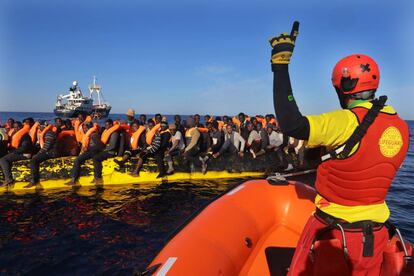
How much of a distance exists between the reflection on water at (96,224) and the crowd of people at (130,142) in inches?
36.7

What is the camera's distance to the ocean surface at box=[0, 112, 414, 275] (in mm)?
5324

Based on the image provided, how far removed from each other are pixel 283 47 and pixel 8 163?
951 centimetres

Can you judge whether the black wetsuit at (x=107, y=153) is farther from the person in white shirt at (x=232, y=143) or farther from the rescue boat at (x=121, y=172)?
the person in white shirt at (x=232, y=143)

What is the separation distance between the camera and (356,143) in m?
1.94

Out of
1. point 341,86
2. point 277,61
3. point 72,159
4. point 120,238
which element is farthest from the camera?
point 72,159

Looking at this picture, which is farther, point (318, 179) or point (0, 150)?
point (0, 150)

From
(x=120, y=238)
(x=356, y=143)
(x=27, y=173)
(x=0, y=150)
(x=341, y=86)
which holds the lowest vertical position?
(x=120, y=238)

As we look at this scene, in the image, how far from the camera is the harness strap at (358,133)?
1925 millimetres

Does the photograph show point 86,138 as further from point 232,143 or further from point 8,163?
point 232,143

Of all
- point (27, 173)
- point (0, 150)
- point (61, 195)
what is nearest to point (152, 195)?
point (61, 195)

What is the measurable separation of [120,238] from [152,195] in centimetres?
290

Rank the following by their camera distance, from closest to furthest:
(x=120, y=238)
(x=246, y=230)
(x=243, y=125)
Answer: (x=246, y=230) → (x=120, y=238) → (x=243, y=125)

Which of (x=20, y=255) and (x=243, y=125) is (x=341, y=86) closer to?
(x=20, y=255)

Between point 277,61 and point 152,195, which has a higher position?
point 277,61
